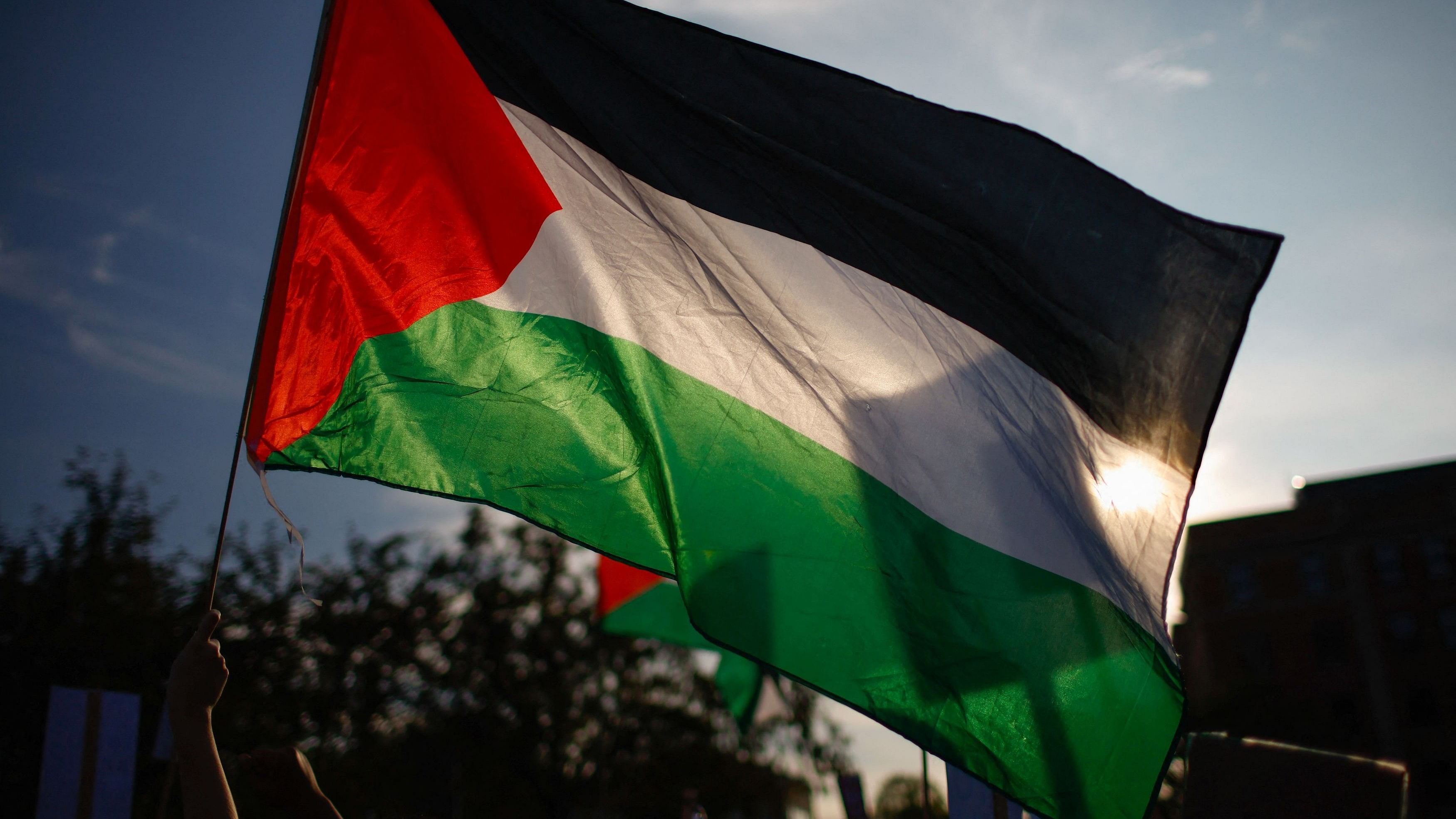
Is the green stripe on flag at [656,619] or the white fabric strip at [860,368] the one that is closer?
the white fabric strip at [860,368]

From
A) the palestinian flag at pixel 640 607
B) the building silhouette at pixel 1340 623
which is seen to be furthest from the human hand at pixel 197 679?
the building silhouette at pixel 1340 623

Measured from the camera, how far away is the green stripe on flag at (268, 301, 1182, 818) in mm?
3049

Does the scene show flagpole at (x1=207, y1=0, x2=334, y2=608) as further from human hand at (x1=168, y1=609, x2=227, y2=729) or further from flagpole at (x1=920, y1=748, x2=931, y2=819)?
flagpole at (x1=920, y1=748, x2=931, y2=819)

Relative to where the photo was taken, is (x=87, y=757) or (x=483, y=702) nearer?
(x=87, y=757)

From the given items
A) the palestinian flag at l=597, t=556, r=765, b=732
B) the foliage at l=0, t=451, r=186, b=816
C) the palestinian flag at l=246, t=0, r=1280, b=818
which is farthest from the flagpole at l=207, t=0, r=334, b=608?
the foliage at l=0, t=451, r=186, b=816

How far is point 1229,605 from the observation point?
43.5m

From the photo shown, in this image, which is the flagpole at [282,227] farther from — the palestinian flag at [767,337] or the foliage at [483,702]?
the foliage at [483,702]

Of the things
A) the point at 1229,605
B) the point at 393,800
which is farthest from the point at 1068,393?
the point at 1229,605

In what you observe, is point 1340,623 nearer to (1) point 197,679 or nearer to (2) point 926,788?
(2) point 926,788

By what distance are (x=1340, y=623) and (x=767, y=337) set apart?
149 feet

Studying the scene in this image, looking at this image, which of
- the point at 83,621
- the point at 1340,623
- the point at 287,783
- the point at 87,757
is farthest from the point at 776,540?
the point at 1340,623

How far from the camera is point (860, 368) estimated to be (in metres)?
3.56

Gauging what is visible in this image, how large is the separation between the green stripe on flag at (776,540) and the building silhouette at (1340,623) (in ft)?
112

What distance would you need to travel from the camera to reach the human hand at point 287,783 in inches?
80.2
